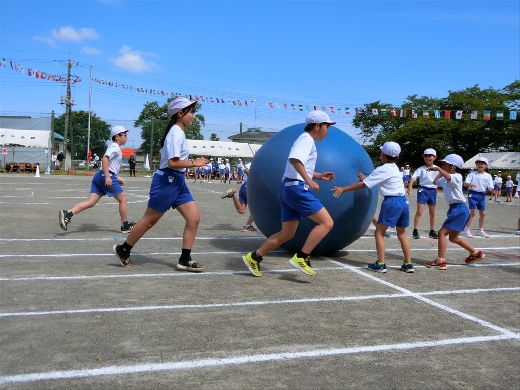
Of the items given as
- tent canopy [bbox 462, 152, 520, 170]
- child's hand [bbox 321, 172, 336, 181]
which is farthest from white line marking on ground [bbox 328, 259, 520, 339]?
tent canopy [bbox 462, 152, 520, 170]

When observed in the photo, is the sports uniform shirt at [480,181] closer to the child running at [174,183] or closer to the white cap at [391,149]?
the white cap at [391,149]

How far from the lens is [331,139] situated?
706 cm

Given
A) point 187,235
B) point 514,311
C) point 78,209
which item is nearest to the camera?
point 514,311

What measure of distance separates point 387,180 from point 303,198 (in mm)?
1564

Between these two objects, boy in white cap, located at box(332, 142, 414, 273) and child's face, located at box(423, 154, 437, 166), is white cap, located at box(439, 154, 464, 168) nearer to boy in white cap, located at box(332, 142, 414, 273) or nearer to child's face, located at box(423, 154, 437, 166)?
boy in white cap, located at box(332, 142, 414, 273)

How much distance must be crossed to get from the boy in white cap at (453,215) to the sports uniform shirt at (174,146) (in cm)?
364

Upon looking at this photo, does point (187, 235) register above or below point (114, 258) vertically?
above

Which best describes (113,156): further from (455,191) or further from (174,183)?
(455,191)

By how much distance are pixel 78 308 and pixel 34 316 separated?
38 centimetres

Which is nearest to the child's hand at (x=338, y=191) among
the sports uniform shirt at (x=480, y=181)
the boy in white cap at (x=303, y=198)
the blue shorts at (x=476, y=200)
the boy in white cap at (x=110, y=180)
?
the boy in white cap at (x=303, y=198)

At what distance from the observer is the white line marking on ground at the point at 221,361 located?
3.23 m

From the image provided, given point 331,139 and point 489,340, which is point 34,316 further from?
point 331,139

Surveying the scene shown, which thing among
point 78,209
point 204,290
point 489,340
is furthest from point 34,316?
point 78,209

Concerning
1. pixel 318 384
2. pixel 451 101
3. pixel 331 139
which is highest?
pixel 451 101
